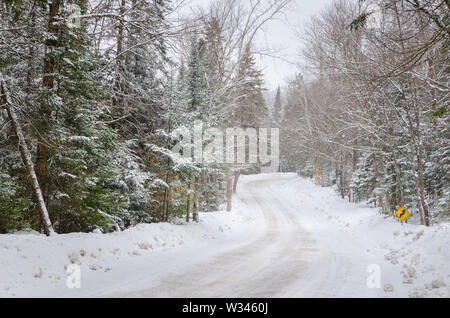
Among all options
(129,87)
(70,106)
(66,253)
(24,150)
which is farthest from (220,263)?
(129,87)

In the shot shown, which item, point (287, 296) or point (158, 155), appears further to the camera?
point (158, 155)

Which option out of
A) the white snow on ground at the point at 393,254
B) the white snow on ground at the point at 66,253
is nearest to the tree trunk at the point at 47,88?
the white snow on ground at the point at 66,253

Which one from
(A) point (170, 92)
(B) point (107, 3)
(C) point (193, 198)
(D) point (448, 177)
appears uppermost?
(B) point (107, 3)

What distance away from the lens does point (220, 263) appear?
296 inches

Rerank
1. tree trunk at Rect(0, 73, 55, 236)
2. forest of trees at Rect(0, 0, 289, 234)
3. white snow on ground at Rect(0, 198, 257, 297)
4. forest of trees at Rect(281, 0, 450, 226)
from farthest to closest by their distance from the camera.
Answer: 1. forest of trees at Rect(281, 0, 450, 226)
2. forest of trees at Rect(0, 0, 289, 234)
3. tree trunk at Rect(0, 73, 55, 236)
4. white snow on ground at Rect(0, 198, 257, 297)

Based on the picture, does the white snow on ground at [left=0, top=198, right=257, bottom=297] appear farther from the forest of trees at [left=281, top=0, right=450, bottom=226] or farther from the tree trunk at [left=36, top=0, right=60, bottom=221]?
the forest of trees at [left=281, top=0, right=450, bottom=226]

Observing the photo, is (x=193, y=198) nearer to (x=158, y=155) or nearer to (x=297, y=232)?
(x=158, y=155)

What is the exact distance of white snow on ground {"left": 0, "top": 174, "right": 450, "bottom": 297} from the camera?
17.2 feet

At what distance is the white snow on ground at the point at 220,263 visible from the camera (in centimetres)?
525

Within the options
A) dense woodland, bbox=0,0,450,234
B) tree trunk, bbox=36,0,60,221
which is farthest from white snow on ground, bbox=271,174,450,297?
tree trunk, bbox=36,0,60,221

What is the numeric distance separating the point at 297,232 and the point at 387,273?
756cm

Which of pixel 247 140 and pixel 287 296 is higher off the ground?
pixel 247 140

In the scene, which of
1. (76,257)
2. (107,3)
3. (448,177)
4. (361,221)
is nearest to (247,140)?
(361,221)

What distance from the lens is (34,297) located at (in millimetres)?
4734
